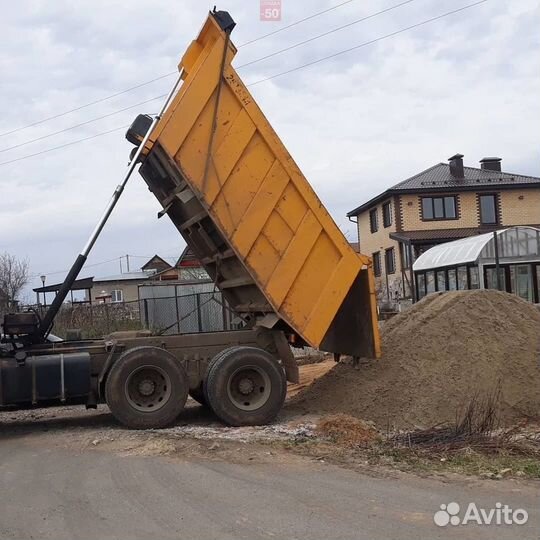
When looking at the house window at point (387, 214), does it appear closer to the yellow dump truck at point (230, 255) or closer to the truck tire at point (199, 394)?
the truck tire at point (199, 394)

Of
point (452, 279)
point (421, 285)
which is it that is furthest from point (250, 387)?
point (421, 285)

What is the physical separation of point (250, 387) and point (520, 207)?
39.2 meters

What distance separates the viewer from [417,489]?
6168 millimetres

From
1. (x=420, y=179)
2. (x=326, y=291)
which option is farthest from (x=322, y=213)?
(x=420, y=179)

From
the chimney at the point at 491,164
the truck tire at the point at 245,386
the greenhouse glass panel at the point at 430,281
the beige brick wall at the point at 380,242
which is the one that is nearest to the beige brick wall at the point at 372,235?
the beige brick wall at the point at 380,242

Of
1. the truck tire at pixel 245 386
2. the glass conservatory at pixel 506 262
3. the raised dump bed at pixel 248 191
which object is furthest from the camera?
the glass conservatory at pixel 506 262

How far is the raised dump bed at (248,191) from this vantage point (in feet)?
30.1

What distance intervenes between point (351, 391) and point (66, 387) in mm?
4025

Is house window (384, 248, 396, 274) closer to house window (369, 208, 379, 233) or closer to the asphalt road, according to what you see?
house window (369, 208, 379, 233)

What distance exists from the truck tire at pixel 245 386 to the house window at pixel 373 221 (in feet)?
130

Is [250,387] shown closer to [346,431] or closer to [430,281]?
[346,431]

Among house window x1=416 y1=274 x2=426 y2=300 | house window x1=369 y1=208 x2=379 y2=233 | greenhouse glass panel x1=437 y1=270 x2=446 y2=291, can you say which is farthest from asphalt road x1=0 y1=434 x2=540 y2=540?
house window x1=369 y1=208 x2=379 y2=233

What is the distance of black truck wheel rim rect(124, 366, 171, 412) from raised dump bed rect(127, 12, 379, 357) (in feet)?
5.35

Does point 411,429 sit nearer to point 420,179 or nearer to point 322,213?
point 322,213
